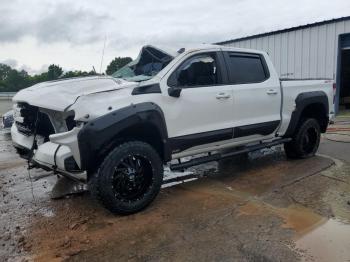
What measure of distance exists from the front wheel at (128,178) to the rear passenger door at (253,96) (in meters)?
1.58

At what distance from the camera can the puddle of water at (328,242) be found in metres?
3.34

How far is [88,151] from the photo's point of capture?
3.89 m

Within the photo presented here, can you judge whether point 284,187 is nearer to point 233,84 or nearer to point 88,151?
point 233,84

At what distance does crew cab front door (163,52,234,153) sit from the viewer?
184 inches

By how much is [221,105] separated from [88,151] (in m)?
2.02

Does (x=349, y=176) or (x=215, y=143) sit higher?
(x=215, y=143)

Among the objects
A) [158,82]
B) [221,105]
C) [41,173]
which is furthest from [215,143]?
[41,173]

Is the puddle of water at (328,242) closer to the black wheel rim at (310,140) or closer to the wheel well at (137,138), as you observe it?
the wheel well at (137,138)

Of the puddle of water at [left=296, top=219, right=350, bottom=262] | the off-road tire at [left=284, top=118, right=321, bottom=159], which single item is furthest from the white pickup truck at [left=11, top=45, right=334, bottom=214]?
the puddle of water at [left=296, top=219, right=350, bottom=262]

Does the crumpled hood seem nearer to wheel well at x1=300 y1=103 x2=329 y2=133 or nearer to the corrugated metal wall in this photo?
wheel well at x1=300 y1=103 x2=329 y2=133

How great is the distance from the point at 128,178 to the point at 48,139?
123 centimetres

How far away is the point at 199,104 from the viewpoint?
15.9 feet

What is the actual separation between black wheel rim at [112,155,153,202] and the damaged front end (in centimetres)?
38

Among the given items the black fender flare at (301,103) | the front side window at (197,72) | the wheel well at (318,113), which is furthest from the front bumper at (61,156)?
the wheel well at (318,113)
